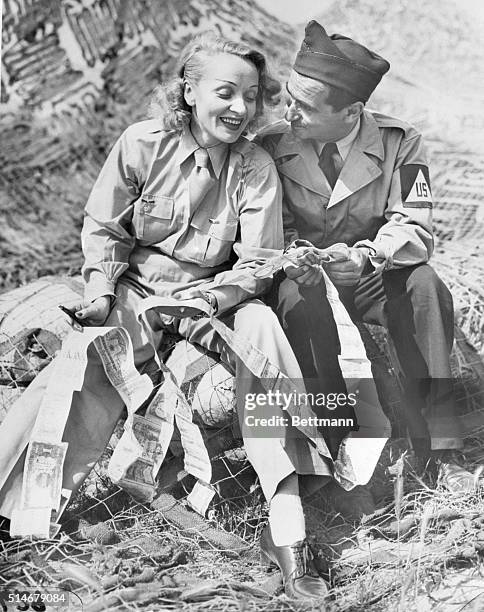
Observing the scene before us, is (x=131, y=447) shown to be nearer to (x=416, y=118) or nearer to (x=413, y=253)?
(x=413, y=253)

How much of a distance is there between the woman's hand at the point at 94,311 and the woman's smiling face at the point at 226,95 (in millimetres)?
547

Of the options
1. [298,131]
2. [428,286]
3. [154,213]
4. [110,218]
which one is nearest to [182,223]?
[154,213]

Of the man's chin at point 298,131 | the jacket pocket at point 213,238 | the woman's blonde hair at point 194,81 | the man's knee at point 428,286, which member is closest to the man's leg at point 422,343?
the man's knee at point 428,286

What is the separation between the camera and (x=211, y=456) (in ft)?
9.01

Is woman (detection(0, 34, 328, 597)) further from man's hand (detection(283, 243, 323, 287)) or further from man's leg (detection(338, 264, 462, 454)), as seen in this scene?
man's leg (detection(338, 264, 462, 454))

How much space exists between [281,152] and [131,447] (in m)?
0.94

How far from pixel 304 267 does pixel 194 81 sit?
0.61m

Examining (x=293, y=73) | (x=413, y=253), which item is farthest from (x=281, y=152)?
(x=413, y=253)

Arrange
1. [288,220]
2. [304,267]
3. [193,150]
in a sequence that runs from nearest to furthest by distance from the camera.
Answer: [304,267] → [193,150] → [288,220]

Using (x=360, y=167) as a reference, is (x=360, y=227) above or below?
below

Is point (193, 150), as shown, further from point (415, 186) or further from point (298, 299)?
point (415, 186)

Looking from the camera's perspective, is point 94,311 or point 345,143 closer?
point 94,311

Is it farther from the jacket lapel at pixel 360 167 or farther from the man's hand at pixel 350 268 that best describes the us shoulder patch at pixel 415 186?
the man's hand at pixel 350 268

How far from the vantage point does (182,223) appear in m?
2.79
